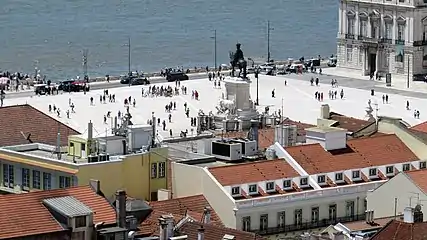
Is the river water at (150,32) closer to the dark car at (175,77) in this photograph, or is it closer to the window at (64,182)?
the dark car at (175,77)

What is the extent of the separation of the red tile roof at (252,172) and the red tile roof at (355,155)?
0.74 meters

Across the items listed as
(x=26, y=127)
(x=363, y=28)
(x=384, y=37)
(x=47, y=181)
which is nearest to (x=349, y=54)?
(x=363, y=28)

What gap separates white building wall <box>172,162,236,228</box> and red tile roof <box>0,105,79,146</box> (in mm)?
4595

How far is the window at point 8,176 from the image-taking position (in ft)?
172

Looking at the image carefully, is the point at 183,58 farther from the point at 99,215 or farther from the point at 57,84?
the point at 99,215

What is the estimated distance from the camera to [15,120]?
57.6 m

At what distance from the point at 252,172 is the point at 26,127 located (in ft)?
28.0

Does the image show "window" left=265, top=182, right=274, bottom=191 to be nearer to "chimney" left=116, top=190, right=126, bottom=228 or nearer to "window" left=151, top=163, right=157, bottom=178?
"window" left=151, top=163, right=157, bottom=178

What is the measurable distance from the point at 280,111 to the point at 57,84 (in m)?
18.1

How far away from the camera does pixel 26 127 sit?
57.2 metres

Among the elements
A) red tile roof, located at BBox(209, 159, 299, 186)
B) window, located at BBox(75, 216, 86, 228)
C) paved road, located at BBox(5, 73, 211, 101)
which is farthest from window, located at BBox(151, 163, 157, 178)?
paved road, located at BBox(5, 73, 211, 101)

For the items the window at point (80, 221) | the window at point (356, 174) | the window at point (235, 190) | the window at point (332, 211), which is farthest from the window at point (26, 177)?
the window at point (80, 221)

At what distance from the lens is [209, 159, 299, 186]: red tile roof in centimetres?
5106

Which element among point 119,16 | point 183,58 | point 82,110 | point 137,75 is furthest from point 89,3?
point 82,110
